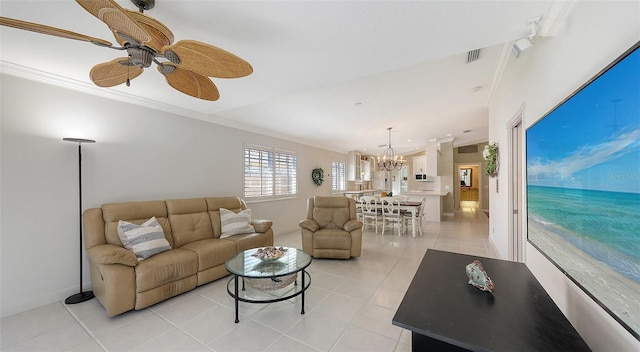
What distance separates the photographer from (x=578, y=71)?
4.15 ft

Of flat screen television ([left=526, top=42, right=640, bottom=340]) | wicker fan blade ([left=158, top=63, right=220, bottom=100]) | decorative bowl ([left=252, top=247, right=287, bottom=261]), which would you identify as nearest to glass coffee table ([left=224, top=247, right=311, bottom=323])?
decorative bowl ([left=252, top=247, right=287, bottom=261])

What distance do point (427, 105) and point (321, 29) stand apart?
3.20 metres

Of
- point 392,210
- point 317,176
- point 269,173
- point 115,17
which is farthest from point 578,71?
point 317,176

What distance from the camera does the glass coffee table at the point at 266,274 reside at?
7.30ft

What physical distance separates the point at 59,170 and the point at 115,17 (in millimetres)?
2687

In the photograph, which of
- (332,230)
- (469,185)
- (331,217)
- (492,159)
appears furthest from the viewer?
(469,185)

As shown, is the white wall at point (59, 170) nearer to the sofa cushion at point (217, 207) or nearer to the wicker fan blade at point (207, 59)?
the sofa cushion at point (217, 207)

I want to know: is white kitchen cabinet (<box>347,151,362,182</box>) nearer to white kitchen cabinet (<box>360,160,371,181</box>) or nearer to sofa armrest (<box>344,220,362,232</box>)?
white kitchen cabinet (<box>360,160,371,181</box>)

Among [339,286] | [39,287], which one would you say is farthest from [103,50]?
[339,286]

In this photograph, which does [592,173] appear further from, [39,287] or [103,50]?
[39,287]

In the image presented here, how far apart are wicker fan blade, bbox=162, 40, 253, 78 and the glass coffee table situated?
5.97 feet

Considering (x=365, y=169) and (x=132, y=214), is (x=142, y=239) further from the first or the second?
(x=365, y=169)

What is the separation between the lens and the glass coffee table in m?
2.22

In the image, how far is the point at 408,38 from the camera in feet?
5.88
